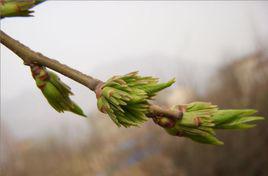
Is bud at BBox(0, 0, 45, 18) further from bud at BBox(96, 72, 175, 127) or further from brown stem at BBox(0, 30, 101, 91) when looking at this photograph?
bud at BBox(96, 72, 175, 127)

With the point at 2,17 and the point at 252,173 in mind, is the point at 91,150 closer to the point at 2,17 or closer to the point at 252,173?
the point at 252,173

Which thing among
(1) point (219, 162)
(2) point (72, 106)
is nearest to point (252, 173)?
(1) point (219, 162)

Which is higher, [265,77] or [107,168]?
[265,77]

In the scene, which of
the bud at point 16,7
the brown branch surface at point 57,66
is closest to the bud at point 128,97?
the brown branch surface at point 57,66

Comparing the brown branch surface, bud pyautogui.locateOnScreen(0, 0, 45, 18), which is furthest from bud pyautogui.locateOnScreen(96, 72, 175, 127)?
bud pyautogui.locateOnScreen(0, 0, 45, 18)

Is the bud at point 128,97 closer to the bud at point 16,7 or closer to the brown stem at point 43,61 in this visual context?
the brown stem at point 43,61
